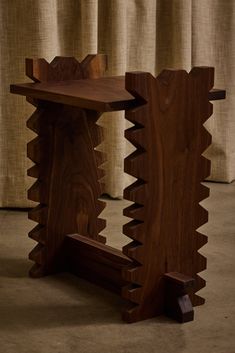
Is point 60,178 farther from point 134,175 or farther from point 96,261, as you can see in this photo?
point 134,175

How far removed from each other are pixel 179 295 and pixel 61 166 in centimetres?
47

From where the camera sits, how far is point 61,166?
1.92m

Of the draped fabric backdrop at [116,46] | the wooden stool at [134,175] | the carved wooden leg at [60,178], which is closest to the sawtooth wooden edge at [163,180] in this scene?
the wooden stool at [134,175]

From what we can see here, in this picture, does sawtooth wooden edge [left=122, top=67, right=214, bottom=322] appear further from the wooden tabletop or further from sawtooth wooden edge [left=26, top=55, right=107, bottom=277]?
sawtooth wooden edge [left=26, top=55, right=107, bottom=277]

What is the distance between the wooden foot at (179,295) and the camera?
1668 millimetres

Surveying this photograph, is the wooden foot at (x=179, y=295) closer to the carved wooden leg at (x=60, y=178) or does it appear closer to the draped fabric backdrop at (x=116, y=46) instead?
the carved wooden leg at (x=60, y=178)

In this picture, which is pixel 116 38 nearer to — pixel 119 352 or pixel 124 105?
pixel 124 105

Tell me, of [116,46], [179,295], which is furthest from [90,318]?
[116,46]

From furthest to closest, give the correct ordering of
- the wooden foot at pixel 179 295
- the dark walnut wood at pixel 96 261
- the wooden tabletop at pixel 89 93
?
the dark walnut wood at pixel 96 261, the wooden foot at pixel 179 295, the wooden tabletop at pixel 89 93

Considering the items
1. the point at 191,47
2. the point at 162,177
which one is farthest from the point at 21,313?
the point at 191,47

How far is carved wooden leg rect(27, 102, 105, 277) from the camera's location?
189cm

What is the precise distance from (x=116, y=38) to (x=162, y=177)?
3.23 feet

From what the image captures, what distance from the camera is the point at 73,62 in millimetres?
1925

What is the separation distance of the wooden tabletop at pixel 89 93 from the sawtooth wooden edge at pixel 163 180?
4 cm
